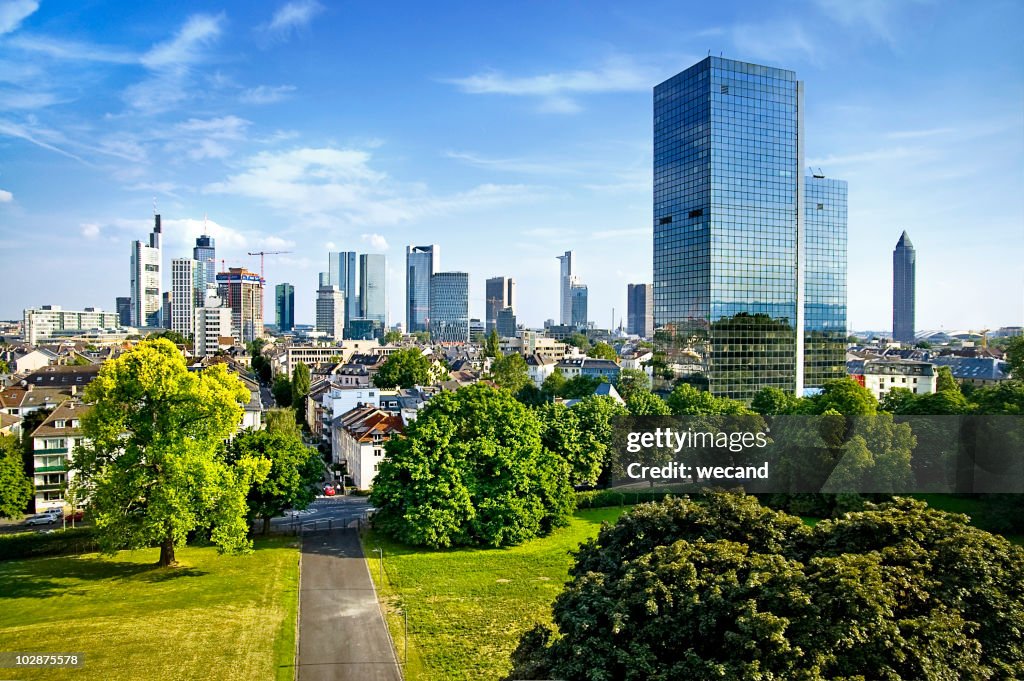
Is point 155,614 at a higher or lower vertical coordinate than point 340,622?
higher

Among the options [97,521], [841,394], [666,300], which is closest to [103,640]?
[97,521]

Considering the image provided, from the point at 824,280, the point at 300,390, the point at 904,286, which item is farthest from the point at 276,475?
the point at 904,286

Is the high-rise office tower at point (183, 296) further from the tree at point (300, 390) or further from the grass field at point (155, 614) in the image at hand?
the grass field at point (155, 614)

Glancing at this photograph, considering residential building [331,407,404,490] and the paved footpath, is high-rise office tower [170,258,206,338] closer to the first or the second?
residential building [331,407,404,490]

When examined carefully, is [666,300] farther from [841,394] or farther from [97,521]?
[97,521]

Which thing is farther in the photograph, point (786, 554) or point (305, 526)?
point (305, 526)

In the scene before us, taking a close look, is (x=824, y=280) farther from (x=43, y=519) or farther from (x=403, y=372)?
(x=43, y=519)

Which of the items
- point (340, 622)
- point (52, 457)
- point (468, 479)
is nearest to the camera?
point (340, 622)
